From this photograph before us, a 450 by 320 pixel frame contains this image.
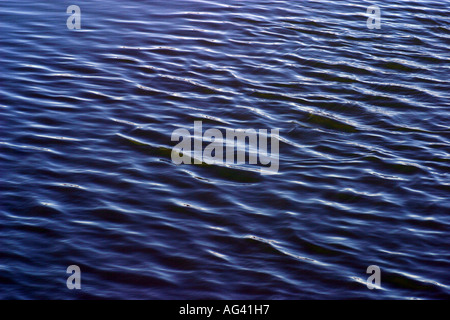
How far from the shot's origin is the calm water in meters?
4.83

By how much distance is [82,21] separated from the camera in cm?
896

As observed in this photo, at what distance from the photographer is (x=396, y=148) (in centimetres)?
658

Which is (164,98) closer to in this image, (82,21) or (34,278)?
(82,21)

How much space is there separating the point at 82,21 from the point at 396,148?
4591 mm

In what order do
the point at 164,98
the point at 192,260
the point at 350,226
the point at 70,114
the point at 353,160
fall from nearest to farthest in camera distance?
the point at 192,260, the point at 350,226, the point at 353,160, the point at 70,114, the point at 164,98

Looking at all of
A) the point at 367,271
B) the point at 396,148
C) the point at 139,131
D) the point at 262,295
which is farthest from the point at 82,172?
the point at 396,148

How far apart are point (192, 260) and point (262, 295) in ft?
1.96

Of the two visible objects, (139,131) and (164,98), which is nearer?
(139,131)

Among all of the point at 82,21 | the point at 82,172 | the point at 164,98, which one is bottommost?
the point at 82,172

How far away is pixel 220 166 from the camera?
613 cm

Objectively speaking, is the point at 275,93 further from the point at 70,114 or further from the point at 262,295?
the point at 262,295

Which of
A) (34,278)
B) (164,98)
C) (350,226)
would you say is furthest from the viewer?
(164,98)

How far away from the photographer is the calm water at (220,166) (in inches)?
190

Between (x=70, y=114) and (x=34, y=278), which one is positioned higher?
(x=70, y=114)
